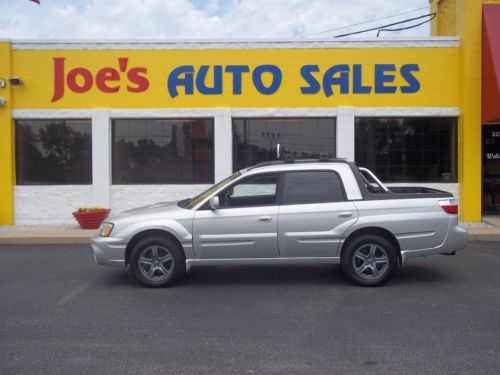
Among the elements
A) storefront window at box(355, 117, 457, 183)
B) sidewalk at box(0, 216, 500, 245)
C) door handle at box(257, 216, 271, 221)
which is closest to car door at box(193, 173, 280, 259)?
door handle at box(257, 216, 271, 221)

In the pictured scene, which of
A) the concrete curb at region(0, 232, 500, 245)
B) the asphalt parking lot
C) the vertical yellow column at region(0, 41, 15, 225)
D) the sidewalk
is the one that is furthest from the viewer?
the vertical yellow column at region(0, 41, 15, 225)

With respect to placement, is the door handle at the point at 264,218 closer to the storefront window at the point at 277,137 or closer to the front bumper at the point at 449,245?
the front bumper at the point at 449,245

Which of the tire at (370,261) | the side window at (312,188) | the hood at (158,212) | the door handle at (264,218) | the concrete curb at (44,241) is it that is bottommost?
the concrete curb at (44,241)

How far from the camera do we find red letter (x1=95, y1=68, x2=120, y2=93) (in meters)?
13.4

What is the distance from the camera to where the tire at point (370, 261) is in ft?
23.1

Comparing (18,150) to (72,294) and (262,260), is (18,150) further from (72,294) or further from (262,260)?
(262,260)

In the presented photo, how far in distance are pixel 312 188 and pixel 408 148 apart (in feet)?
23.1

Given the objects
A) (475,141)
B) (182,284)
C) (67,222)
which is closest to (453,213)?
(182,284)

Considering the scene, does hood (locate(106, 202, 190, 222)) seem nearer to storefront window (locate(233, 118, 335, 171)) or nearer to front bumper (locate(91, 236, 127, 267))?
front bumper (locate(91, 236, 127, 267))

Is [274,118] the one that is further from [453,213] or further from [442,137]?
[453,213]

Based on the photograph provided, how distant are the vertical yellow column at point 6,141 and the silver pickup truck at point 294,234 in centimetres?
747

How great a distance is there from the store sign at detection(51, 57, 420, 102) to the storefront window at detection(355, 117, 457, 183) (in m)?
0.86

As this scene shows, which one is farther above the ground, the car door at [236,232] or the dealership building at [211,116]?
the dealership building at [211,116]

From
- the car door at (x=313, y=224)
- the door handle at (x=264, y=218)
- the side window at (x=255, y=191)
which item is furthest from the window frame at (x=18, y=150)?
the car door at (x=313, y=224)
